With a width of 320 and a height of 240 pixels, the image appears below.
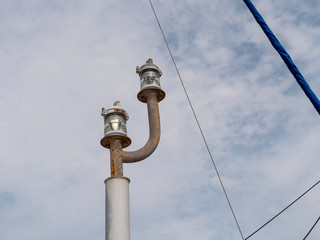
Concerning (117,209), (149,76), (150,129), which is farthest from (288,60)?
(117,209)

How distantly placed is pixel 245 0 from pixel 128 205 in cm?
382

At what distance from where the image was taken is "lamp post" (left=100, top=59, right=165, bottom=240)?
5203 millimetres

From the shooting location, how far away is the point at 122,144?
19.4 ft

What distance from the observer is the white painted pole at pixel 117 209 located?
16.8ft

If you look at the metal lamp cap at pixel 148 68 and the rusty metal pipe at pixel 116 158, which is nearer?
the rusty metal pipe at pixel 116 158

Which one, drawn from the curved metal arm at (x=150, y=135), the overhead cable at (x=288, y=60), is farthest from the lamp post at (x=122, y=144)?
the overhead cable at (x=288, y=60)

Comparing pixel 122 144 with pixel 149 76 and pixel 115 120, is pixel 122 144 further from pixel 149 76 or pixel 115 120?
pixel 149 76

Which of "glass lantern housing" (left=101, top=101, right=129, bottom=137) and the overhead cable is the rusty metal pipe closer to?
"glass lantern housing" (left=101, top=101, right=129, bottom=137)

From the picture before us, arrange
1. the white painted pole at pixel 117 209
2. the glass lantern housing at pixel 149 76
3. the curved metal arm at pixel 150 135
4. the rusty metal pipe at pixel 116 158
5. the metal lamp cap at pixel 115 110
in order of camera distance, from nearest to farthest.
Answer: the white painted pole at pixel 117 209 → the rusty metal pipe at pixel 116 158 → the curved metal arm at pixel 150 135 → the metal lamp cap at pixel 115 110 → the glass lantern housing at pixel 149 76

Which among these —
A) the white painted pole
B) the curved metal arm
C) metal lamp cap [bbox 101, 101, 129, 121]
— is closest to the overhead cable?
the curved metal arm

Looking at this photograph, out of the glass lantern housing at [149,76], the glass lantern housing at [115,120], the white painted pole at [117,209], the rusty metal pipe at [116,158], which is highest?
the glass lantern housing at [149,76]

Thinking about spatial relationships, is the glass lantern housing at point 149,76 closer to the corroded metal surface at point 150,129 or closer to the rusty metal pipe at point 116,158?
the corroded metal surface at point 150,129

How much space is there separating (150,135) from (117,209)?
1.46 meters

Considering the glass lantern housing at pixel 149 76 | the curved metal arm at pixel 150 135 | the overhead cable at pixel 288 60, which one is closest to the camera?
the overhead cable at pixel 288 60
